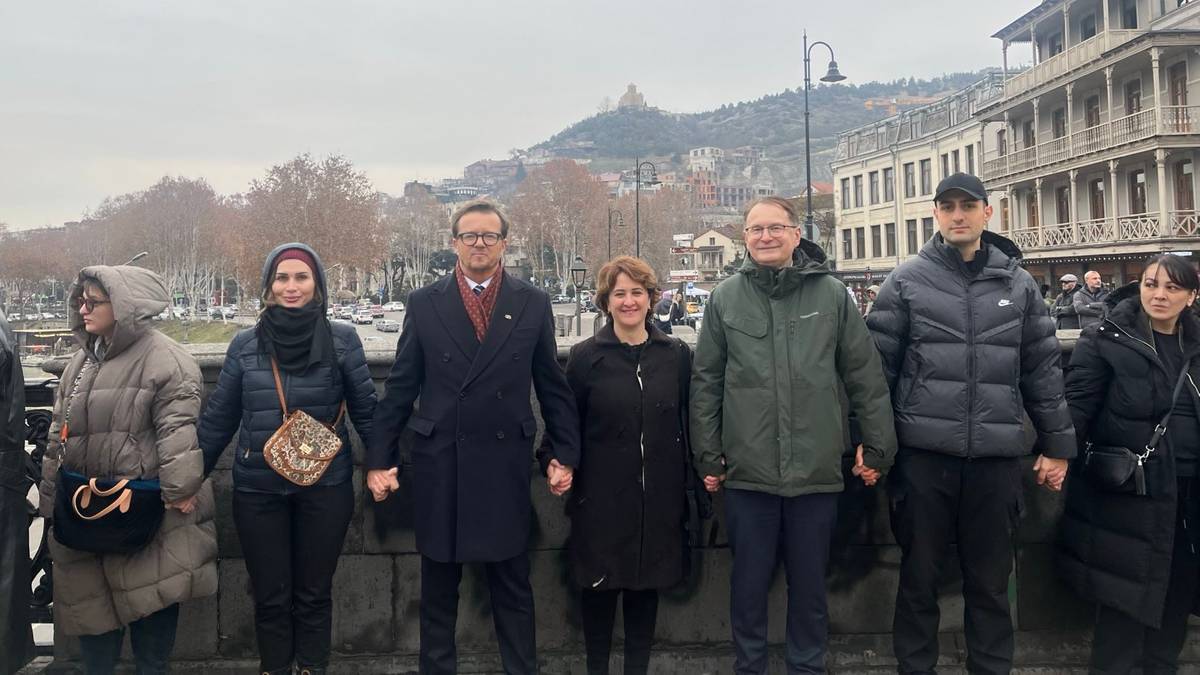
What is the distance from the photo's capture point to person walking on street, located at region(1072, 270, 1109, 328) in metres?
8.62

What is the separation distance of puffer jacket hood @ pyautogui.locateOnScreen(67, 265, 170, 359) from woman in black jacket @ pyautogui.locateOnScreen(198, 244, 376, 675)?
1.23ft

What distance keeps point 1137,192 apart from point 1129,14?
804 centimetres

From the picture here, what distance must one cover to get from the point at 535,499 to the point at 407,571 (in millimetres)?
744

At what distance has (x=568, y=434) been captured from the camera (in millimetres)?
3557

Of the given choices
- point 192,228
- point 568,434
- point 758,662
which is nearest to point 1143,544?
point 758,662

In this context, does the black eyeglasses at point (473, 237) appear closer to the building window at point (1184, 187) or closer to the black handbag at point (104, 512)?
the black handbag at point (104, 512)

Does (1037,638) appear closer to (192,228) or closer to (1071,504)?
(1071,504)

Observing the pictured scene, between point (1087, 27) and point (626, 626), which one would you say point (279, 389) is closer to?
point (626, 626)

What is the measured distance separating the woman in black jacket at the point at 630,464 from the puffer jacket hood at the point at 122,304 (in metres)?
1.81

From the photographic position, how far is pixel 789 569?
11.4 ft

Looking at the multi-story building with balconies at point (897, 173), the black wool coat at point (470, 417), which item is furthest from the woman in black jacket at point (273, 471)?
the multi-story building with balconies at point (897, 173)

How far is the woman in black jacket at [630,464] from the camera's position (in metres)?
3.57

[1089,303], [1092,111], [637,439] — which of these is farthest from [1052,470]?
[1092,111]

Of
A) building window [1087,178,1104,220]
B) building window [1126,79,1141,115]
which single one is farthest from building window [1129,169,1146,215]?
building window [1126,79,1141,115]
